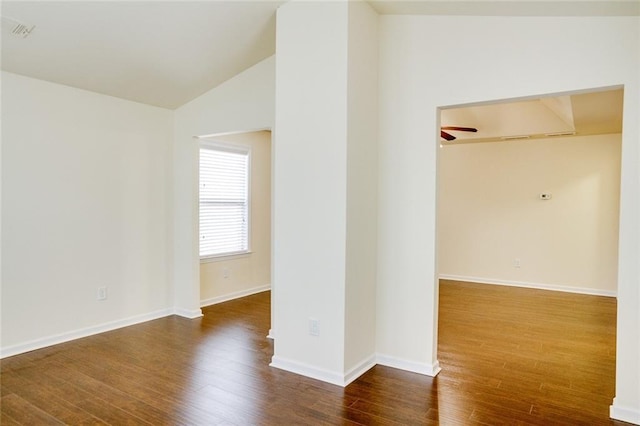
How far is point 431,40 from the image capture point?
10.5 feet

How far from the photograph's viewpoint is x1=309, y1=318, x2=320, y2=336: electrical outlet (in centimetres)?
313

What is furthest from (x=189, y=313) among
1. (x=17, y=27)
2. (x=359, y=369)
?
(x=17, y=27)

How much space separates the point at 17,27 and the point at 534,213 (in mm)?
6769

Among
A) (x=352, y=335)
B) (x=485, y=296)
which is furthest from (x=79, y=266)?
(x=485, y=296)

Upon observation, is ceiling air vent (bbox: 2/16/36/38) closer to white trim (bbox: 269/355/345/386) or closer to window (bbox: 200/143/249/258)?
window (bbox: 200/143/249/258)

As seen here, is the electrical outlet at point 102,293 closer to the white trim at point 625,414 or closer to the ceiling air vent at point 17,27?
the ceiling air vent at point 17,27

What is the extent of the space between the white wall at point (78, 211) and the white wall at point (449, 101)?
9.14 ft

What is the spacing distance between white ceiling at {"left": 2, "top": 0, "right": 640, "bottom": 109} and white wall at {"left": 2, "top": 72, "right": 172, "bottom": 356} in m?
0.31

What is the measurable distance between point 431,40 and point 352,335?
2383mm

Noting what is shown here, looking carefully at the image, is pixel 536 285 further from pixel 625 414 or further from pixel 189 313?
pixel 189 313

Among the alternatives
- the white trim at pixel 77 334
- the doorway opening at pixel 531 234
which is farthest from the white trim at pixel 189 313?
the doorway opening at pixel 531 234

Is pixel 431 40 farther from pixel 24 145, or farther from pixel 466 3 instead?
pixel 24 145

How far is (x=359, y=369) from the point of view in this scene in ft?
10.4

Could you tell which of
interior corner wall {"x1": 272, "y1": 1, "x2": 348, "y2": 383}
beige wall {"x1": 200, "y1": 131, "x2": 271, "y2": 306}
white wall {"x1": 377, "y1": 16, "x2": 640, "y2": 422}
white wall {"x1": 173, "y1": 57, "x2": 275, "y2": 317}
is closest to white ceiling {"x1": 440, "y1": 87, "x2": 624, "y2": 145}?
white wall {"x1": 377, "y1": 16, "x2": 640, "y2": 422}
